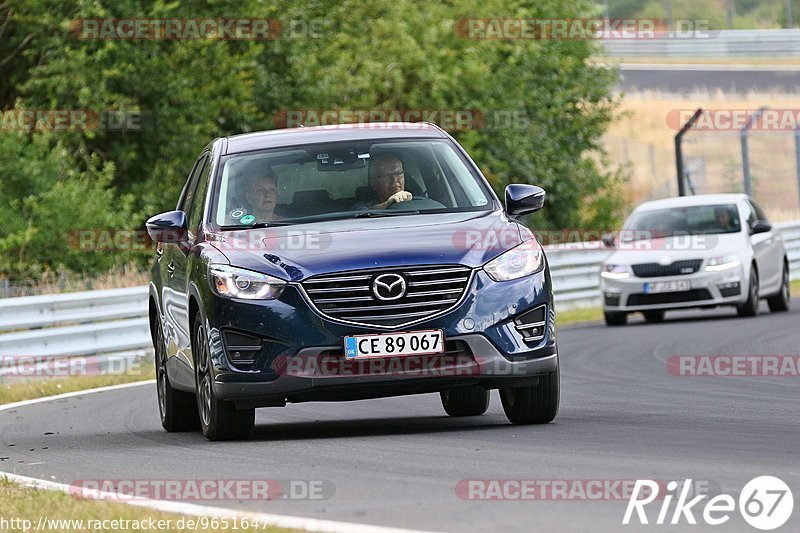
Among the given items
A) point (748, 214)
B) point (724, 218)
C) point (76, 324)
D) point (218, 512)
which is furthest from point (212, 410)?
point (748, 214)

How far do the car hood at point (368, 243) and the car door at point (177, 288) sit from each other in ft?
2.09

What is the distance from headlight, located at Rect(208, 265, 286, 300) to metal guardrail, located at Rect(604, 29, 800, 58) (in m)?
48.6

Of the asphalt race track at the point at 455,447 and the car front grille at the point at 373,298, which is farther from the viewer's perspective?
the car front grille at the point at 373,298

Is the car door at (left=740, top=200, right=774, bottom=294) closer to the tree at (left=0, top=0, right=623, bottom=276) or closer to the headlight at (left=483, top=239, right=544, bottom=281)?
the tree at (left=0, top=0, right=623, bottom=276)

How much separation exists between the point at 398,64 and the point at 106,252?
34.1 feet

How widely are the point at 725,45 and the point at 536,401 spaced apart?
4934 cm

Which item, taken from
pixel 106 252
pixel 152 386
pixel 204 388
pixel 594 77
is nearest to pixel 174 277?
pixel 204 388

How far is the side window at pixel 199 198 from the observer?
1128 cm

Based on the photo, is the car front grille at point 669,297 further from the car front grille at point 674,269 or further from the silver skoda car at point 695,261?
the car front grille at point 674,269

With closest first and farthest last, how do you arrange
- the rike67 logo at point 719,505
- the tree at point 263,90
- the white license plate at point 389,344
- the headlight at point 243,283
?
1. the rike67 logo at point 719,505
2. the white license plate at point 389,344
3. the headlight at point 243,283
4. the tree at point 263,90

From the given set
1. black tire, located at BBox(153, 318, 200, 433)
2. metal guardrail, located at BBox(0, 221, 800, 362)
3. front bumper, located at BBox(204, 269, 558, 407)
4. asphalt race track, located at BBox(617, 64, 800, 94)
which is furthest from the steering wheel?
asphalt race track, located at BBox(617, 64, 800, 94)

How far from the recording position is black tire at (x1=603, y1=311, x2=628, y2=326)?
74.5 feet

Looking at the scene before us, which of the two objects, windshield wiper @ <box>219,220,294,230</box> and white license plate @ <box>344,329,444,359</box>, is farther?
windshield wiper @ <box>219,220,294,230</box>

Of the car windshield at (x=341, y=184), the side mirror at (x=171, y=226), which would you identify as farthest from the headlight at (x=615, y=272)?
the side mirror at (x=171, y=226)
